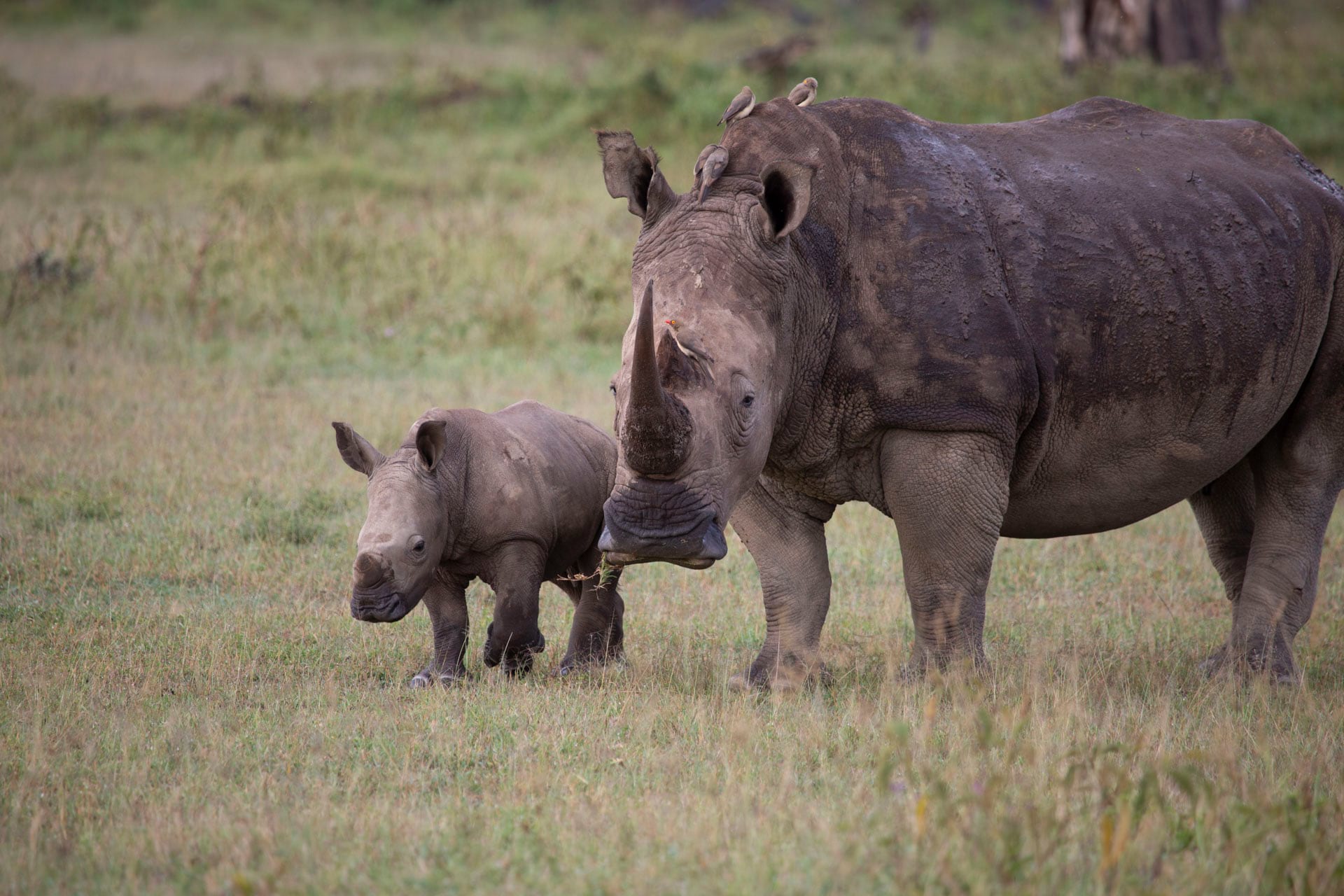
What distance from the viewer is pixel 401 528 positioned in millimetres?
6559

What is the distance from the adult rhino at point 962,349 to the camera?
573 centimetres

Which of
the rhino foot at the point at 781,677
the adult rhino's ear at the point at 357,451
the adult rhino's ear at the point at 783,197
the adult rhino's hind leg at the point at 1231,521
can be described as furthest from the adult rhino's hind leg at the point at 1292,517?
the adult rhino's ear at the point at 357,451

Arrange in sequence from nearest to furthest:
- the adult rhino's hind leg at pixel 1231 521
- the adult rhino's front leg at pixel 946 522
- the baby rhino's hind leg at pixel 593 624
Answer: the adult rhino's front leg at pixel 946 522 → the baby rhino's hind leg at pixel 593 624 → the adult rhino's hind leg at pixel 1231 521

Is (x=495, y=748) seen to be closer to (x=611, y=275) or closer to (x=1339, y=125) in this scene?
(x=611, y=275)

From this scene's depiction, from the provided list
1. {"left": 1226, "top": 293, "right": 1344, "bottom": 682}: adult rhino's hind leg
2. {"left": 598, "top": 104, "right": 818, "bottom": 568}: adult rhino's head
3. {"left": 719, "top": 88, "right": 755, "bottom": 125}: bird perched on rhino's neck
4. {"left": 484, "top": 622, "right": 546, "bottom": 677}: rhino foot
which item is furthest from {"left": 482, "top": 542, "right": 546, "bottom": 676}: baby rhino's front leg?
→ {"left": 1226, "top": 293, "right": 1344, "bottom": 682}: adult rhino's hind leg

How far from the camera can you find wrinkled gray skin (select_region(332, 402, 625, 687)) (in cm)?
658

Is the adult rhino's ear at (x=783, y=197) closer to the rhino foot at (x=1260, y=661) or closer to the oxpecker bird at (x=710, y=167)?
the oxpecker bird at (x=710, y=167)

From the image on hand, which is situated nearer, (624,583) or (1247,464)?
(1247,464)

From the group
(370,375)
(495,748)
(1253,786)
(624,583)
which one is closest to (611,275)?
(370,375)

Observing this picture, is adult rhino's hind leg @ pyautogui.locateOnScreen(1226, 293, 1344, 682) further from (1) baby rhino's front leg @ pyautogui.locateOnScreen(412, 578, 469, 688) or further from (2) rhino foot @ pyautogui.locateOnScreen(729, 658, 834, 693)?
(1) baby rhino's front leg @ pyautogui.locateOnScreen(412, 578, 469, 688)

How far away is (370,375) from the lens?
1327 centimetres

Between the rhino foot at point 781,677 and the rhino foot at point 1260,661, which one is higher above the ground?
the rhino foot at point 1260,661

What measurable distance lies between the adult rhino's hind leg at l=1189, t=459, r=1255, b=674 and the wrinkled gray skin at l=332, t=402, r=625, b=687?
3138 mm

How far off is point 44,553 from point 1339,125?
57.7ft
